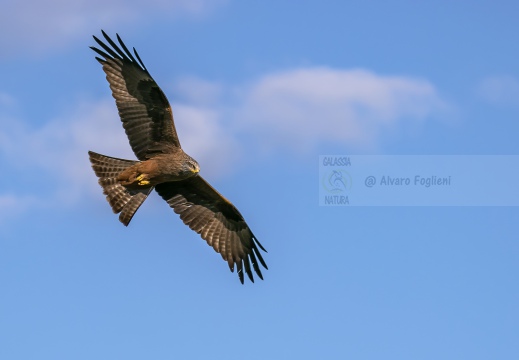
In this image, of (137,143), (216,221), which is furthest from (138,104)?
(216,221)

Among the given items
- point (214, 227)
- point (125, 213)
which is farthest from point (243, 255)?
point (125, 213)

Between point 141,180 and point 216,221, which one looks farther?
point 216,221

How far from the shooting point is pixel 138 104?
15555 mm

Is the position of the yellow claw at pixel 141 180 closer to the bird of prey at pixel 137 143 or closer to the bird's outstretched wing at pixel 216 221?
the bird of prey at pixel 137 143

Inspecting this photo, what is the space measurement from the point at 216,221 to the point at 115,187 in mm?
2005

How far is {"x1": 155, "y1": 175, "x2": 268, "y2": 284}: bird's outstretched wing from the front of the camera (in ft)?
55.3

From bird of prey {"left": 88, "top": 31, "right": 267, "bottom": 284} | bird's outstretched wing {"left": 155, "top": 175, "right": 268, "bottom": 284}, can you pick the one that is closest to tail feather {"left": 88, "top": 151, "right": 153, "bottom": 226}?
bird of prey {"left": 88, "top": 31, "right": 267, "bottom": 284}

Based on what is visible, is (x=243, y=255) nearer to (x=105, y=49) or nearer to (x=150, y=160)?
(x=150, y=160)

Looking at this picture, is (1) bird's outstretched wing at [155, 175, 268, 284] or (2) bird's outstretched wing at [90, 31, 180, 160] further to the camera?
(1) bird's outstretched wing at [155, 175, 268, 284]

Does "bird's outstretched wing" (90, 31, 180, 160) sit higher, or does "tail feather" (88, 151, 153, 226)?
"bird's outstretched wing" (90, 31, 180, 160)

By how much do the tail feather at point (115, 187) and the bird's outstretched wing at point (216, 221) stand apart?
1054 millimetres

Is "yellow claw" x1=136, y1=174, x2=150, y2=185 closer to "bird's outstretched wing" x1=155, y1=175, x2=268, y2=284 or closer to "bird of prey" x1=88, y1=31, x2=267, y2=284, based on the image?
"bird of prey" x1=88, y1=31, x2=267, y2=284

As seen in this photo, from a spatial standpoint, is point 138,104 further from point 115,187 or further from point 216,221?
point 216,221

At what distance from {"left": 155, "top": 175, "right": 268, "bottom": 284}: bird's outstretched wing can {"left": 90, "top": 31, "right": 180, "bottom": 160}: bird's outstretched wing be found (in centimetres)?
128
